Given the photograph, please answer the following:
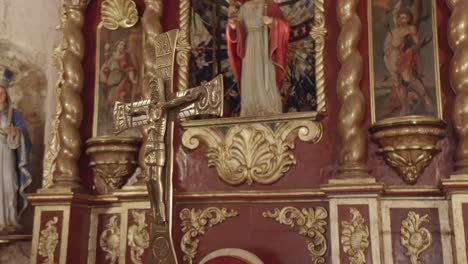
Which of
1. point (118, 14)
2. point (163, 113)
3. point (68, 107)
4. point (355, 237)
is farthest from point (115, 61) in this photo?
point (355, 237)

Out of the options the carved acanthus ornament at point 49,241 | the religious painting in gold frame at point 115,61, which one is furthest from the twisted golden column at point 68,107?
the carved acanthus ornament at point 49,241

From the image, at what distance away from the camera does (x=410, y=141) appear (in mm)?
3494

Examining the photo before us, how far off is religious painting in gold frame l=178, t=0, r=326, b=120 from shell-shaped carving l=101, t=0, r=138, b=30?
0.46m

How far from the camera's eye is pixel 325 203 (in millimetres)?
3725

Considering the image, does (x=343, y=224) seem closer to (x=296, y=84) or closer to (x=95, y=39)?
(x=296, y=84)

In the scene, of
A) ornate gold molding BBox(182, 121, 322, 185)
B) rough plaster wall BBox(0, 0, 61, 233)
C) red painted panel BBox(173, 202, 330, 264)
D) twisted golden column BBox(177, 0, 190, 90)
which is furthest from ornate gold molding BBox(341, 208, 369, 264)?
rough plaster wall BBox(0, 0, 61, 233)

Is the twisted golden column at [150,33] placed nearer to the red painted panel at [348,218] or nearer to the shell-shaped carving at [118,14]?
the shell-shaped carving at [118,14]

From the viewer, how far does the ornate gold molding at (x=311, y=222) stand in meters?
3.63

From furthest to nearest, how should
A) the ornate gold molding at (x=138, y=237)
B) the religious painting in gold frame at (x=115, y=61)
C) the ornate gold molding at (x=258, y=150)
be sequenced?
the religious painting in gold frame at (x=115, y=61) < the ornate gold molding at (x=138, y=237) < the ornate gold molding at (x=258, y=150)

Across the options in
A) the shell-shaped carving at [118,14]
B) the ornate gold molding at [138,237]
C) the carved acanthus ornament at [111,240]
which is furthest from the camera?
the shell-shaped carving at [118,14]

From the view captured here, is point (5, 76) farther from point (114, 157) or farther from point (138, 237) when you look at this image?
point (138, 237)

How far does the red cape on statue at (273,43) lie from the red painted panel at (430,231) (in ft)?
4.05

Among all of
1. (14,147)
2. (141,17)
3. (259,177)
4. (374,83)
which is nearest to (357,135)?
(374,83)

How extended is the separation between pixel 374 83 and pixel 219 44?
1297mm
